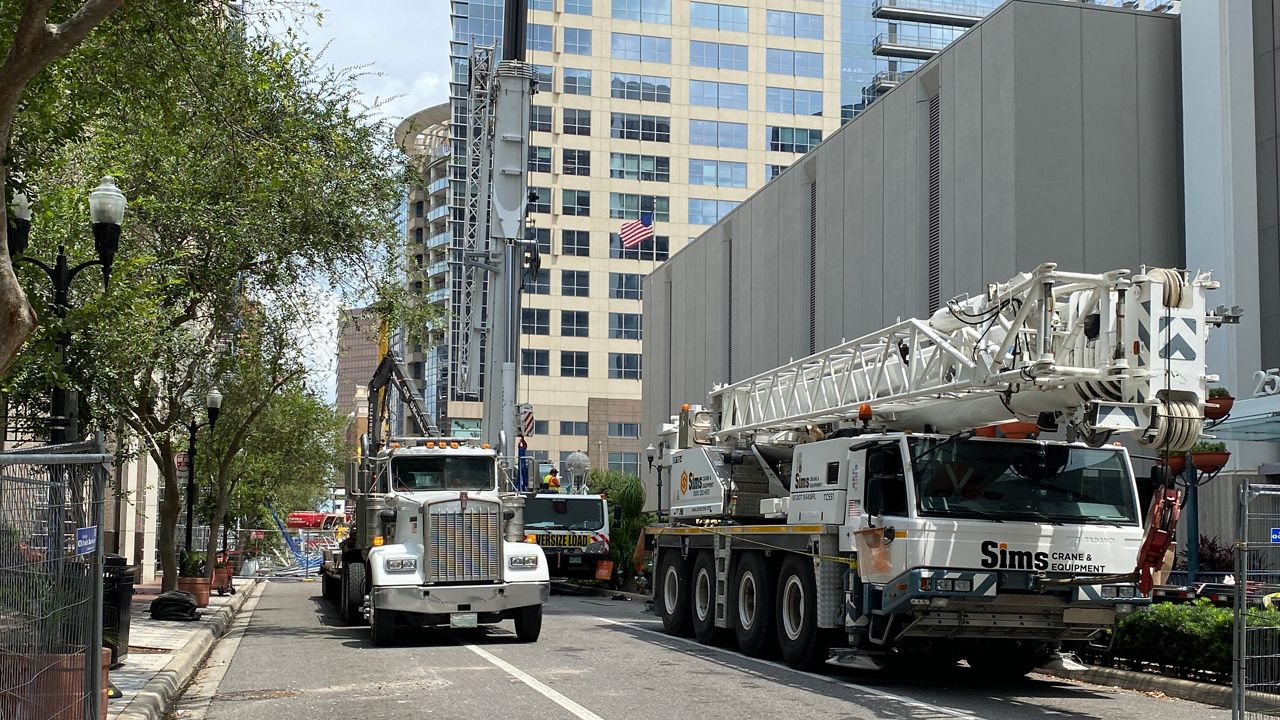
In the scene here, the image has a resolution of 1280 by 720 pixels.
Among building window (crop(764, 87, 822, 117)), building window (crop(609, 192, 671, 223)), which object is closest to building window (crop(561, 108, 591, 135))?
building window (crop(609, 192, 671, 223))

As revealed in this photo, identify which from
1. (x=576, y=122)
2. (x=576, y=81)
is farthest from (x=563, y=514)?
(x=576, y=81)

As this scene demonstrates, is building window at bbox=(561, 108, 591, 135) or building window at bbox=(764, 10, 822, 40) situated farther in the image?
building window at bbox=(764, 10, 822, 40)

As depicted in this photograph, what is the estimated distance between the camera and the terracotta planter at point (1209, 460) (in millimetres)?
18266

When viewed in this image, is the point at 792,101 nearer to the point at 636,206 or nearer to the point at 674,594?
the point at 636,206

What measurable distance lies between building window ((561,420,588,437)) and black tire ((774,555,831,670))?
6718 cm

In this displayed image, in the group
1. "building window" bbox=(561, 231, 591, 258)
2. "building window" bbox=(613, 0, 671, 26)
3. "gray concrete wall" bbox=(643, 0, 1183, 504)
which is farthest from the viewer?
"building window" bbox=(613, 0, 671, 26)

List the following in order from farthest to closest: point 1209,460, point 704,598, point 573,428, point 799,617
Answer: point 573,428
point 1209,460
point 704,598
point 799,617

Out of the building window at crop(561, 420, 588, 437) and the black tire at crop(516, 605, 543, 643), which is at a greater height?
the building window at crop(561, 420, 588, 437)

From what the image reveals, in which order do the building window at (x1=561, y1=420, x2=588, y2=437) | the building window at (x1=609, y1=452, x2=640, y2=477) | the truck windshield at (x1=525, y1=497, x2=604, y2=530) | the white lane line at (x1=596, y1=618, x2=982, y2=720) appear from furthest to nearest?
the building window at (x1=561, y1=420, x2=588, y2=437) → the building window at (x1=609, y1=452, x2=640, y2=477) → the truck windshield at (x1=525, y1=497, x2=604, y2=530) → the white lane line at (x1=596, y1=618, x2=982, y2=720)

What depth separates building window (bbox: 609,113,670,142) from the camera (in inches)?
3275

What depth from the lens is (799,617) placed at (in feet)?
48.8

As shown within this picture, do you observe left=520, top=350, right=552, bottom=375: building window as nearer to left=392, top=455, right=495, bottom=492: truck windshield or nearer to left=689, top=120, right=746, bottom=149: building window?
left=689, top=120, right=746, bottom=149: building window

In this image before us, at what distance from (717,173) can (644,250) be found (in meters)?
7.10

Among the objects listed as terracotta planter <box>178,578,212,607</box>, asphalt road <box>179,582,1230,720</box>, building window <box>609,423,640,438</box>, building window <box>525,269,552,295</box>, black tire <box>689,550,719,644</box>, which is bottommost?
terracotta planter <box>178,578,212,607</box>
